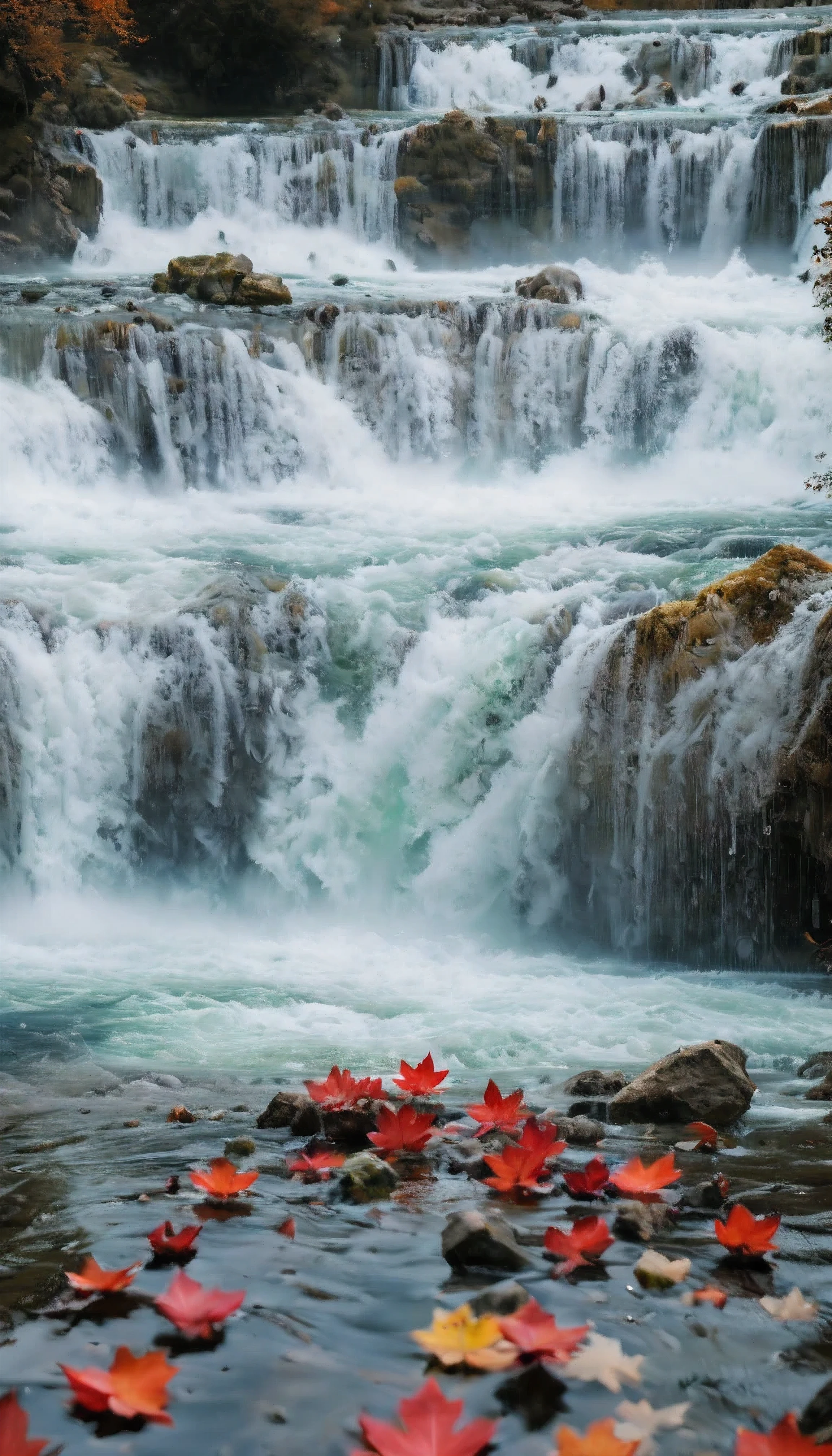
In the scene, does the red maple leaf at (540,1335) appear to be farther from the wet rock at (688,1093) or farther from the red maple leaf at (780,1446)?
the wet rock at (688,1093)

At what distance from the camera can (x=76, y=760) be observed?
965cm

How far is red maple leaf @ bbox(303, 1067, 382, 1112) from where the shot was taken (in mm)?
3086

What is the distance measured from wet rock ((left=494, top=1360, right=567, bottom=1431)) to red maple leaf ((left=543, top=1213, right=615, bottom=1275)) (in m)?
0.40

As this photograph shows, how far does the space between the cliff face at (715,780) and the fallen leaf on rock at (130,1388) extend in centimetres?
614

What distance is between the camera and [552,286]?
710 inches

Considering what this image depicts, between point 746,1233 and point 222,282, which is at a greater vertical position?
point 222,282

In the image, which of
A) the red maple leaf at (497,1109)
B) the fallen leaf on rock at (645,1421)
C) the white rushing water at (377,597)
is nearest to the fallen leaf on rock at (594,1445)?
the fallen leaf on rock at (645,1421)

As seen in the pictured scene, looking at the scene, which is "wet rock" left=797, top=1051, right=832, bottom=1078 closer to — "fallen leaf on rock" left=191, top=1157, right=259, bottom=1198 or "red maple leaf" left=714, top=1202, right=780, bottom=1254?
"red maple leaf" left=714, top=1202, right=780, bottom=1254

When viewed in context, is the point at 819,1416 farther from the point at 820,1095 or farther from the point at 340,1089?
the point at 820,1095

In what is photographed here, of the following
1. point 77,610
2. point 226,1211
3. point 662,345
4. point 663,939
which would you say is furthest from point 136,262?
point 226,1211

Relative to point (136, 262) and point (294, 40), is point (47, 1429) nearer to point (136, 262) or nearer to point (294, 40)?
point (136, 262)

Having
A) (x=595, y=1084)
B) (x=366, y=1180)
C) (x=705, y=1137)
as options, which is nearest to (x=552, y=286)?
(x=595, y=1084)

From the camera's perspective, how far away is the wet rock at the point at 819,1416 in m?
1.77

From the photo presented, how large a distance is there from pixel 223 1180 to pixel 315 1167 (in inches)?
15.4
